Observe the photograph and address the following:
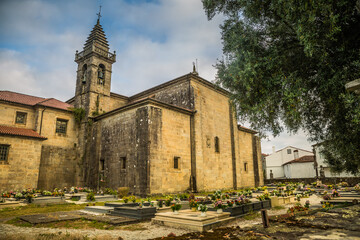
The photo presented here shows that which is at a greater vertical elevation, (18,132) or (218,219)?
(18,132)

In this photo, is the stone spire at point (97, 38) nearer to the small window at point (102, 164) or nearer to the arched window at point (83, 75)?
the arched window at point (83, 75)

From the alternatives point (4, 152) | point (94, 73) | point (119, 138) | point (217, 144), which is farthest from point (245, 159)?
point (4, 152)

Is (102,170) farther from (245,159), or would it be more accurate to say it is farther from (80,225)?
(245,159)

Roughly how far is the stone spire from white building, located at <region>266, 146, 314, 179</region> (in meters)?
45.5

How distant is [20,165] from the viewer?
17.9m

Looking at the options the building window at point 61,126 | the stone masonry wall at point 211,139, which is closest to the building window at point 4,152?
the building window at point 61,126

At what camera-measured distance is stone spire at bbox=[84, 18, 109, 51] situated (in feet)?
82.1

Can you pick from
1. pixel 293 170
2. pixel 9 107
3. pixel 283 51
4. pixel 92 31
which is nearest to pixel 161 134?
pixel 283 51

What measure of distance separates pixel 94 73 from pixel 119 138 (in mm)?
9017

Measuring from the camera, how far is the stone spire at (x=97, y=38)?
25.0 metres

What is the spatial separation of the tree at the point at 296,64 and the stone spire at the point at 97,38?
1904 centimetres

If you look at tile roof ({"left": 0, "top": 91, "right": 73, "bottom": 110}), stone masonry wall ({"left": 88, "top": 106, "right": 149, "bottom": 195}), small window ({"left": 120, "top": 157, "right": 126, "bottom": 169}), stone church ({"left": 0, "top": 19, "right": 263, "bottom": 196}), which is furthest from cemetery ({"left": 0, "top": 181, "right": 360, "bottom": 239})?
tile roof ({"left": 0, "top": 91, "right": 73, "bottom": 110})

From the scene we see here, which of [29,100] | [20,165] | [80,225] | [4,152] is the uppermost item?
[29,100]

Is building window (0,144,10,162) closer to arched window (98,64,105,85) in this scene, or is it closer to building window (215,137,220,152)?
arched window (98,64,105,85)
